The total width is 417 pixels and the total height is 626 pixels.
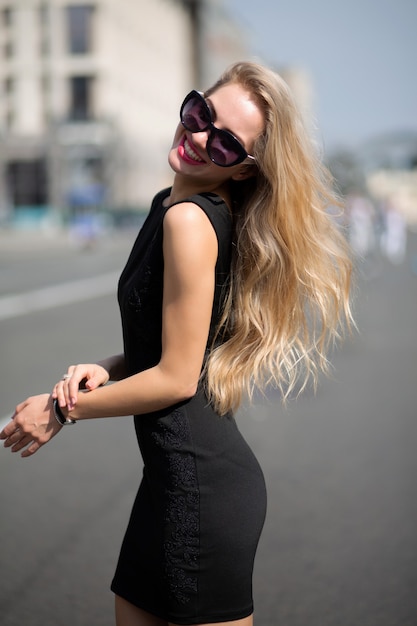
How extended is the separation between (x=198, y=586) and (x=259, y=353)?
528mm


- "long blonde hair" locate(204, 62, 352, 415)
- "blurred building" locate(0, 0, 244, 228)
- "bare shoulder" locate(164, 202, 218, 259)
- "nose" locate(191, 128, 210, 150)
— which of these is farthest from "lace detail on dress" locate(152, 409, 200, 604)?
"blurred building" locate(0, 0, 244, 228)

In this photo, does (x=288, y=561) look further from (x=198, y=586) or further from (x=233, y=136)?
(x=233, y=136)

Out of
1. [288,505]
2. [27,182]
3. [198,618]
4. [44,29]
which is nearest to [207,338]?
[198,618]

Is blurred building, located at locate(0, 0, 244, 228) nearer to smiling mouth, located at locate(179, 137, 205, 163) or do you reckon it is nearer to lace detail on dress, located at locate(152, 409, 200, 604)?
smiling mouth, located at locate(179, 137, 205, 163)

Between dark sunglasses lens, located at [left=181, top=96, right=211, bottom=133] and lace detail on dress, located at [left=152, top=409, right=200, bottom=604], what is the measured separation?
0.64 meters

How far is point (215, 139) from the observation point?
1781 mm

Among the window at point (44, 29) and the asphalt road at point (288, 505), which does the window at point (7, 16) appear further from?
the asphalt road at point (288, 505)

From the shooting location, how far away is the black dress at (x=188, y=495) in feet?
5.72

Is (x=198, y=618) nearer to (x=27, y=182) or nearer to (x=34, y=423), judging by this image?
(x=34, y=423)

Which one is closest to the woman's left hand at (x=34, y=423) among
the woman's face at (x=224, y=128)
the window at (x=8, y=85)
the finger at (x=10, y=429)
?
the finger at (x=10, y=429)

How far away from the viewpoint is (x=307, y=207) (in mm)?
1840

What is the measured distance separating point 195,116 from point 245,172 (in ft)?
0.56

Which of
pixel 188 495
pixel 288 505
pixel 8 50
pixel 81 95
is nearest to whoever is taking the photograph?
pixel 188 495

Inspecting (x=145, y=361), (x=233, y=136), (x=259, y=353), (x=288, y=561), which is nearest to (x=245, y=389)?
(x=259, y=353)
